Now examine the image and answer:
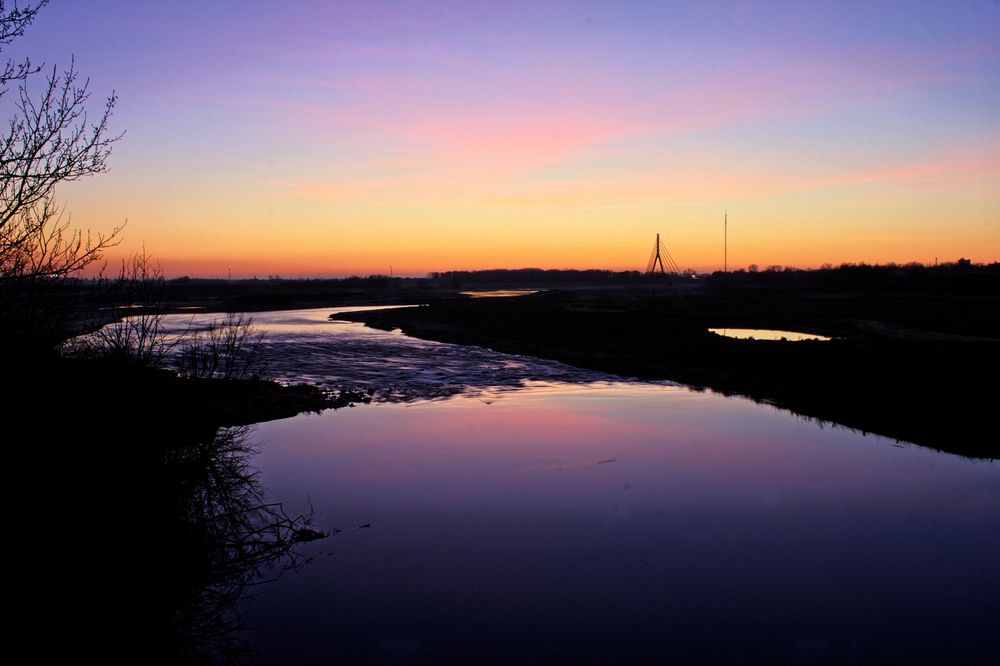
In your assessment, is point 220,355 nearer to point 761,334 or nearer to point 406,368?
point 406,368

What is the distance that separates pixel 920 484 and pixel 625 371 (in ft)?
50.3

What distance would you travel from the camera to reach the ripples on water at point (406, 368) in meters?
24.1

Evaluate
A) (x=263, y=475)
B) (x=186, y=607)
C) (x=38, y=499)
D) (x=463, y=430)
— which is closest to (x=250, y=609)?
(x=186, y=607)

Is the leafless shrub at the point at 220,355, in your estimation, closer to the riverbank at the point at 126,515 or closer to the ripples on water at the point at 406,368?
the riverbank at the point at 126,515

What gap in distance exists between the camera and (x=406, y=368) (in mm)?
29031

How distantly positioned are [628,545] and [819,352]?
22.8 metres

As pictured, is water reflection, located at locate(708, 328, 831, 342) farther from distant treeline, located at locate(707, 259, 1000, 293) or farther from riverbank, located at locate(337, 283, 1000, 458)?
distant treeline, located at locate(707, 259, 1000, 293)

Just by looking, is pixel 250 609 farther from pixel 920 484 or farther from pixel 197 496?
pixel 920 484

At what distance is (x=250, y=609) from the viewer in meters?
7.75

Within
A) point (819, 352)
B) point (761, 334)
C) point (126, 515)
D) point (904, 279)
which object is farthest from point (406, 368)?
point (904, 279)

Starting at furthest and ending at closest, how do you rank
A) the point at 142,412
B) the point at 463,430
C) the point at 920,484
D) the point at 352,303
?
the point at 352,303, the point at 463,430, the point at 920,484, the point at 142,412

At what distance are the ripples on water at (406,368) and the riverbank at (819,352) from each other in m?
2.23

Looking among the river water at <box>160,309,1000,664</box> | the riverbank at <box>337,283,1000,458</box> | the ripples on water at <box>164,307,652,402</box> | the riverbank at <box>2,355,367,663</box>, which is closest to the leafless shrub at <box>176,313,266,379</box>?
the riverbank at <box>2,355,367,663</box>

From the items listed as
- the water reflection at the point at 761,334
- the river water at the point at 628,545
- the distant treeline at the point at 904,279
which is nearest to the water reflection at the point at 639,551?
the river water at the point at 628,545
